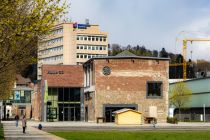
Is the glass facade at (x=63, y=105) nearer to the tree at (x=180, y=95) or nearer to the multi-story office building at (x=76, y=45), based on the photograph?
the tree at (x=180, y=95)

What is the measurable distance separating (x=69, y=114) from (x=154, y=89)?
17116 mm

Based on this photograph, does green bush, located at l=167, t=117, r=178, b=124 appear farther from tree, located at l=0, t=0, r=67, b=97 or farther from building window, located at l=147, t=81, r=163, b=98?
tree, located at l=0, t=0, r=67, b=97

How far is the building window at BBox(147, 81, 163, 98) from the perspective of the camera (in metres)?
81.0

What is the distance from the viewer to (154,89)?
3221 inches

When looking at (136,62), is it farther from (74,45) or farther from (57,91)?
(74,45)

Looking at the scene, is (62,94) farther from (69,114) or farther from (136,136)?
(136,136)

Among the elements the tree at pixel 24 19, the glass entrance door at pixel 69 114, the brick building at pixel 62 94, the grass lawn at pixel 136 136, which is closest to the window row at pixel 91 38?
the brick building at pixel 62 94

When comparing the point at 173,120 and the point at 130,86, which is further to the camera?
the point at 130,86

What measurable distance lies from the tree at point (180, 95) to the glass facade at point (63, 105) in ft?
104

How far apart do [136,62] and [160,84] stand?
516cm

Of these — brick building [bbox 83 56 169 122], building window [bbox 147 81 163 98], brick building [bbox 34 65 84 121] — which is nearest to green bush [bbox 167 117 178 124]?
brick building [bbox 83 56 169 122]

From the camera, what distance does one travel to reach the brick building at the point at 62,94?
90.2 m

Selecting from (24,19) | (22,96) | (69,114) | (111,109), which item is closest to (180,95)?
(69,114)

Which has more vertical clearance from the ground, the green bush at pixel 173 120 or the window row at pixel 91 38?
the window row at pixel 91 38
